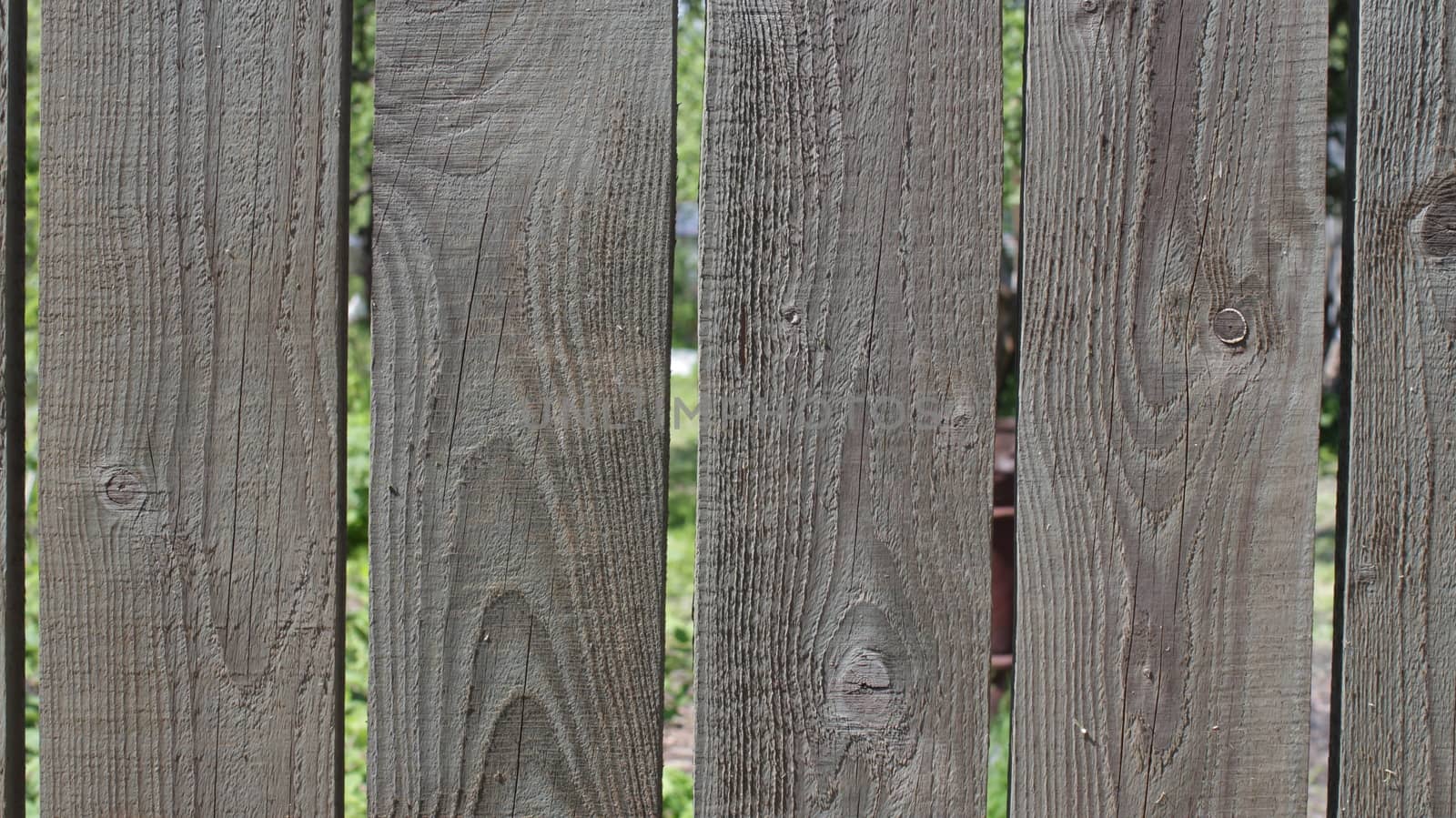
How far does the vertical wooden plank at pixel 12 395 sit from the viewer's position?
52.4 inches

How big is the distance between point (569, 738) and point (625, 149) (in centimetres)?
67

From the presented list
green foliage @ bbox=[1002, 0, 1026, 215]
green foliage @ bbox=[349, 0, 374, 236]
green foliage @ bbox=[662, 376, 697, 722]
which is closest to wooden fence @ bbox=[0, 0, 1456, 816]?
green foliage @ bbox=[662, 376, 697, 722]

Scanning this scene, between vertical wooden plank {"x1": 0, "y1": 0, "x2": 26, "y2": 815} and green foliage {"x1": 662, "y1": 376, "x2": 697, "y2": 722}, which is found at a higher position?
vertical wooden plank {"x1": 0, "y1": 0, "x2": 26, "y2": 815}

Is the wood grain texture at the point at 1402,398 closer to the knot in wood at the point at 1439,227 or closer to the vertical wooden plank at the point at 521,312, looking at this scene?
the knot in wood at the point at 1439,227

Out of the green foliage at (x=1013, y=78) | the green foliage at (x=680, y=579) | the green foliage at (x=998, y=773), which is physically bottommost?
the green foliage at (x=998, y=773)

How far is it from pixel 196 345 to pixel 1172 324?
1.09 m

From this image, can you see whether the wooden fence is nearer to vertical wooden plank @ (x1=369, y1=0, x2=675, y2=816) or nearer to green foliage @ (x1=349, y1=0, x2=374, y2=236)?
vertical wooden plank @ (x1=369, y1=0, x2=675, y2=816)

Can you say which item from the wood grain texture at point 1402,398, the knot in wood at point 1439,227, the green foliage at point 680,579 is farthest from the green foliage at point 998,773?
the knot in wood at point 1439,227

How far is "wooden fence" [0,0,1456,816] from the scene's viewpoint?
4.30 ft

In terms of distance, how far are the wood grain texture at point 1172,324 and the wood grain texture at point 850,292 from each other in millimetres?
72

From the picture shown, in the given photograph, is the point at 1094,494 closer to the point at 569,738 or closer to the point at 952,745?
the point at 952,745

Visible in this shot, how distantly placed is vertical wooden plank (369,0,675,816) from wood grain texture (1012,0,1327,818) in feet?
1.41

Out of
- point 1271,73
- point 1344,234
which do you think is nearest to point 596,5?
point 1271,73

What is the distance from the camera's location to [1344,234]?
1371mm
